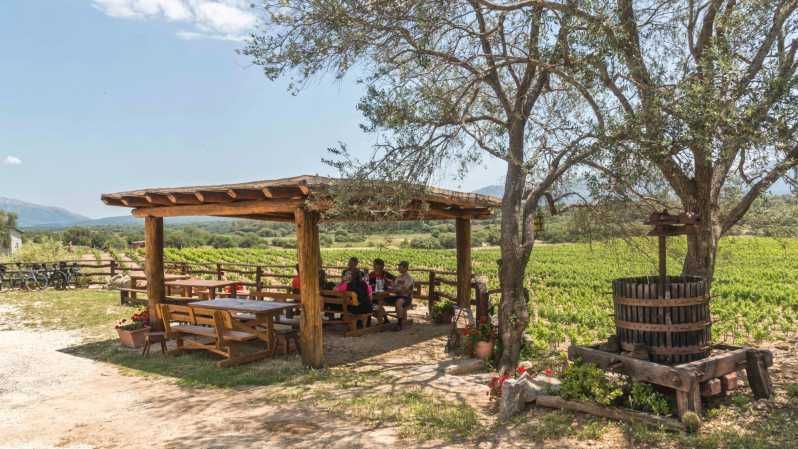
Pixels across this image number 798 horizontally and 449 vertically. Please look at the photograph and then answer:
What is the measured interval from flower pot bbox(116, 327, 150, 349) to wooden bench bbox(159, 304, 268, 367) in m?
0.96

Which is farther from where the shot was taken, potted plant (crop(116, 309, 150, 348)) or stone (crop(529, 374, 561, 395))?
potted plant (crop(116, 309, 150, 348))

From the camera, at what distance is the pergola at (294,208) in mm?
7441

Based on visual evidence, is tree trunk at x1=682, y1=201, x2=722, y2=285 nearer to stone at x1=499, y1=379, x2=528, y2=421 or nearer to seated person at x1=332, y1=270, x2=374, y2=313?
stone at x1=499, y1=379, x2=528, y2=421

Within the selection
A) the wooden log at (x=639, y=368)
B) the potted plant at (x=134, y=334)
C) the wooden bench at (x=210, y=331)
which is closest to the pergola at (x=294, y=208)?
the potted plant at (x=134, y=334)

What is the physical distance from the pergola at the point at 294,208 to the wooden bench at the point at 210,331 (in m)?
1.00

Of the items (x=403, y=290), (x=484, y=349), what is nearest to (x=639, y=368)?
(x=484, y=349)

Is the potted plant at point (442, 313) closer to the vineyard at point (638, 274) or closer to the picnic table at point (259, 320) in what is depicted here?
the vineyard at point (638, 274)

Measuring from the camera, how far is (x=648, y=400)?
5.01m

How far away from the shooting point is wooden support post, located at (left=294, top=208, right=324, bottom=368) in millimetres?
7789

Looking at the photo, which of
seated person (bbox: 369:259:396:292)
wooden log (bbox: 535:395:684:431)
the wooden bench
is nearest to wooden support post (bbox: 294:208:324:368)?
the wooden bench

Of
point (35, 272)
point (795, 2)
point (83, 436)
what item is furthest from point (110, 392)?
point (35, 272)

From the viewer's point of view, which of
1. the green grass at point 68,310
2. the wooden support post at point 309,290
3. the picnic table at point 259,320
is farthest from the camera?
the green grass at point 68,310

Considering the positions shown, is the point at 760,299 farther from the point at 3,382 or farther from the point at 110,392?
the point at 3,382

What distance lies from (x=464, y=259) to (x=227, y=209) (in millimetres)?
4991
